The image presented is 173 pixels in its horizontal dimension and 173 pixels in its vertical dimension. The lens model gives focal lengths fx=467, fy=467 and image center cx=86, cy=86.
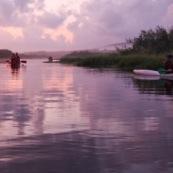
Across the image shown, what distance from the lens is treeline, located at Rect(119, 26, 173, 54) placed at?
6161 cm

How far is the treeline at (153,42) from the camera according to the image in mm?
61609

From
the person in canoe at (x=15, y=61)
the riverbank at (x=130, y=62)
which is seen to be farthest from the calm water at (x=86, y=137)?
the person in canoe at (x=15, y=61)

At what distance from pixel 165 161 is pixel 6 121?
5.44 metres

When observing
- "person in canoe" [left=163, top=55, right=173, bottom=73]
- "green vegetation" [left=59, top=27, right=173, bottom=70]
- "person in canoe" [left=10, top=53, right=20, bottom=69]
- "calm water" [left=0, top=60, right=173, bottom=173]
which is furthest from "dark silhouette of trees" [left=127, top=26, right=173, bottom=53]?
"calm water" [left=0, top=60, right=173, bottom=173]

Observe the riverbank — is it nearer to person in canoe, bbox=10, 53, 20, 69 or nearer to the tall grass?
the tall grass

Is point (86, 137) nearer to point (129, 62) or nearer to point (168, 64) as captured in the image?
point (168, 64)

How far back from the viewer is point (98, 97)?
18391 mm

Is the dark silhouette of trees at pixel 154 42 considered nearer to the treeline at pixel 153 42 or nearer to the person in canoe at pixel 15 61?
the treeline at pixel 153 42

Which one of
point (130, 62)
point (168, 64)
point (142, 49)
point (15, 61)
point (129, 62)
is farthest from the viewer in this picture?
point (142, 49)

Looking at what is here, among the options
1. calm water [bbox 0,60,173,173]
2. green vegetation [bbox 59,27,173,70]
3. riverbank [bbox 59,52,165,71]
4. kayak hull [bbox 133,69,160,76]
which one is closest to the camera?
calm water [bbox 0,60,173,173]

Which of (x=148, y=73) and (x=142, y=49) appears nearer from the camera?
(x=148, y=73)

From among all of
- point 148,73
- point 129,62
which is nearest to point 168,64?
point 148,73

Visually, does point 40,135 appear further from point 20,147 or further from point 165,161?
point 165,161

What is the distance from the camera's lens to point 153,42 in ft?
210
